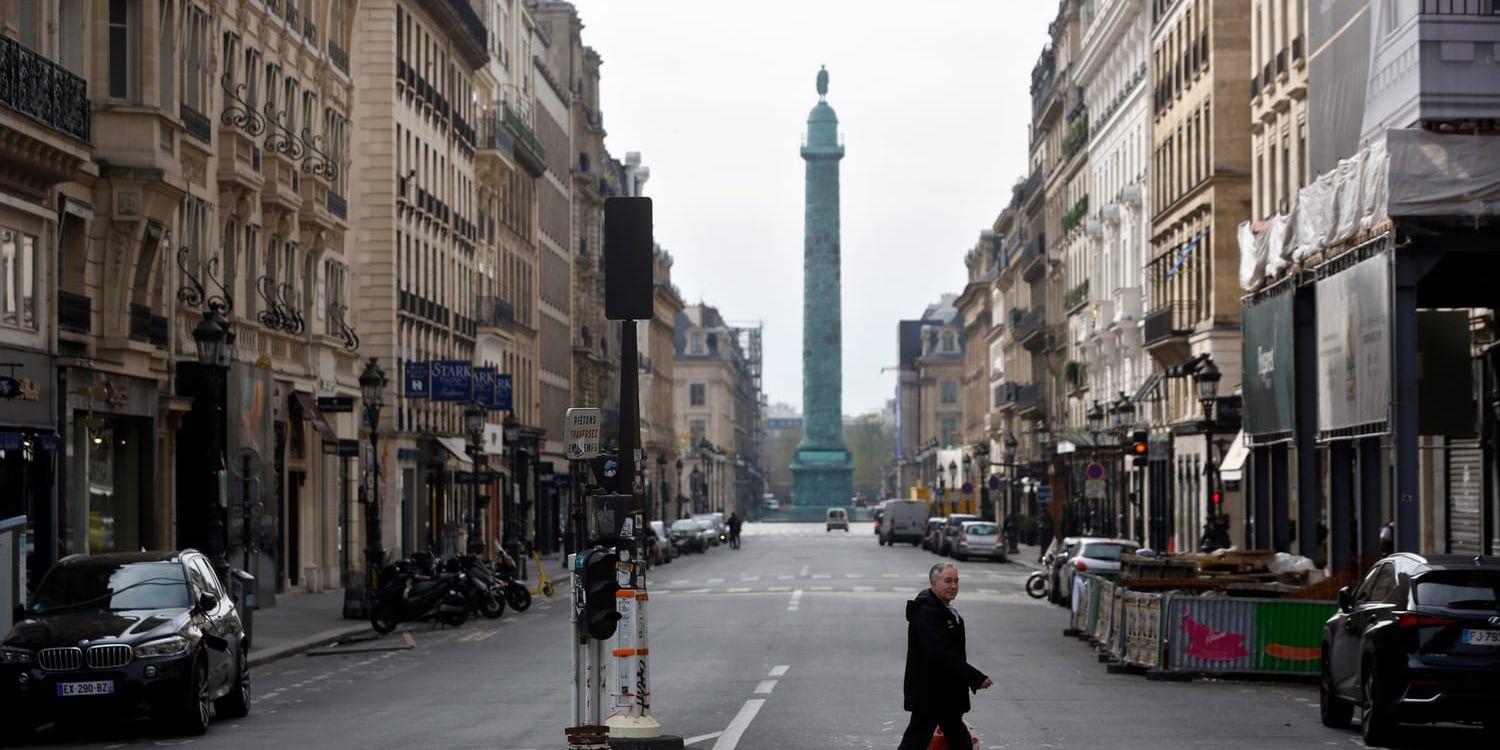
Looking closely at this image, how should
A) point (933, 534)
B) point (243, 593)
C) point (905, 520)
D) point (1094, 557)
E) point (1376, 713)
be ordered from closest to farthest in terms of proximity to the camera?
point (1376, 713) → point (243, 593) → point (1094, 557) → point (933, 534) → point (905, 520)

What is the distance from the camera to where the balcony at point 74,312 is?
36.8 m

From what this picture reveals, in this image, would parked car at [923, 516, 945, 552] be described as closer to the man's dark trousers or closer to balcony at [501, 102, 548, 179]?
balcony at [501, 102, 548, 179]

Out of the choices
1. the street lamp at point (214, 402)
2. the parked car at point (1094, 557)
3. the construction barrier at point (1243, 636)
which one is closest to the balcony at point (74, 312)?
the street lamp at point (214, 402)

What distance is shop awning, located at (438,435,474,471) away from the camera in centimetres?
7150

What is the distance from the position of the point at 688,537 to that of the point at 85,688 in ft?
251

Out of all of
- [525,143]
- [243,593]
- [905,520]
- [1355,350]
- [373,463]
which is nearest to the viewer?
[243,593]

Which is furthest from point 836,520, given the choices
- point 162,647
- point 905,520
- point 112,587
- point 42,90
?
point 162,647

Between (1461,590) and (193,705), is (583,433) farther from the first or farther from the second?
(1461,590)

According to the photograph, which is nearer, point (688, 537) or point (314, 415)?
point (314, 415)

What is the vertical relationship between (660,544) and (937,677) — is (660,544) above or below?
below

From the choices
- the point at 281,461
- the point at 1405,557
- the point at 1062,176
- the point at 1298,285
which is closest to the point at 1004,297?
the point at 1062,176

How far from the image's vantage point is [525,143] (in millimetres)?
92625

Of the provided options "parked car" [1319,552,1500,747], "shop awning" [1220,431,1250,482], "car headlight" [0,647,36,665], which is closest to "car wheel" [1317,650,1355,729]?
"parked car" [1319,552,1500,747]

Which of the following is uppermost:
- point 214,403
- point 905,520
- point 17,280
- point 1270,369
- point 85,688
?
point 17,280
